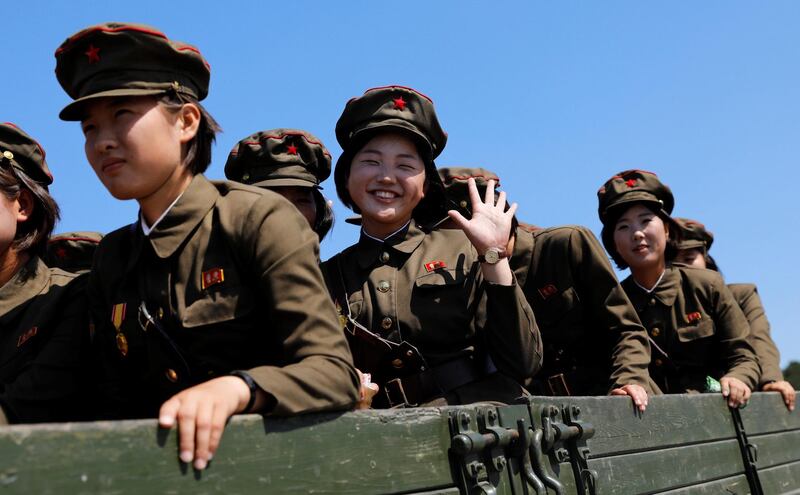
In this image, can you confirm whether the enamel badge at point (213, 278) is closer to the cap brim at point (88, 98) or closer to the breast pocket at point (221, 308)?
the breast pocket at point (221, 308)

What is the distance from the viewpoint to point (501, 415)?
2.79m

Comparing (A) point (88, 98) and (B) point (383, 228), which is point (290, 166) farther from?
(A) point (88, 98)

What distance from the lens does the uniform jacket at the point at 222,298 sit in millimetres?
2414

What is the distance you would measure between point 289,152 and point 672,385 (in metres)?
2.81

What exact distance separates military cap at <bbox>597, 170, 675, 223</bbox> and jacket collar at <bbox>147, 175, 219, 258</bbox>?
12.3ft

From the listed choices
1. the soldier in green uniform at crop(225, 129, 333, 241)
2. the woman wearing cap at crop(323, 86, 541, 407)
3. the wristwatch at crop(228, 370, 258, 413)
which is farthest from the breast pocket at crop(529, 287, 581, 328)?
the wristwatch at crop(228, 370, 258, 413)

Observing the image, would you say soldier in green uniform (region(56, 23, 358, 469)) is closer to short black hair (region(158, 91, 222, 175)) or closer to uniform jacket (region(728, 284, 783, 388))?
short black hair (region(158, 91, 222, 175))

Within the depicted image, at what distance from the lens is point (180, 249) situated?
8.63 ft

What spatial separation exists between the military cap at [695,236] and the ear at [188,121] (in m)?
6.20

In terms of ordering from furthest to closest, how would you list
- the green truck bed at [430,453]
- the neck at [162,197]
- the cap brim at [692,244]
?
the cap brim at [692,244], the neck at [162,197], the green truck bed at [430,453]

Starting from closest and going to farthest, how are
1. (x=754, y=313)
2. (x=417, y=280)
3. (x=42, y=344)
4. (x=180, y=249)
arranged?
(x=180, y=249) → (x=42, y=344) → (x=417, y=280) → (x=754, y=313)

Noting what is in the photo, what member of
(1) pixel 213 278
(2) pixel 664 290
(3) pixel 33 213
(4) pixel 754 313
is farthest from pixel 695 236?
(1) pixel 213 278

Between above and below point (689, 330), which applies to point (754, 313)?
above

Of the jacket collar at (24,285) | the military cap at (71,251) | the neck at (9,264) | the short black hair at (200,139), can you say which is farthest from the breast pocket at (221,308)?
the military cap at (71,251)
